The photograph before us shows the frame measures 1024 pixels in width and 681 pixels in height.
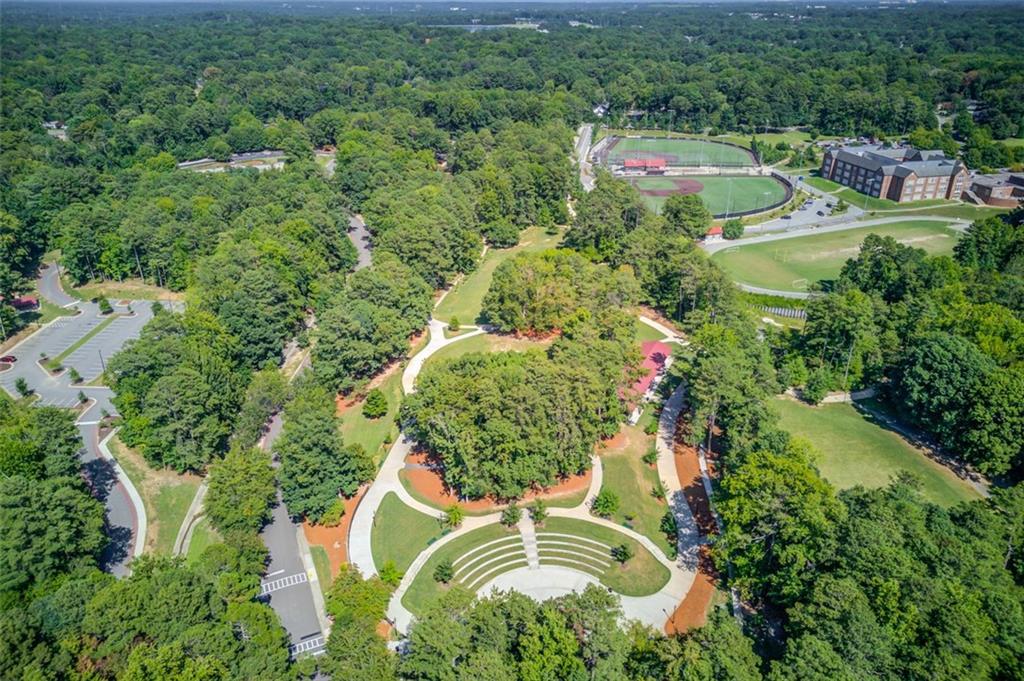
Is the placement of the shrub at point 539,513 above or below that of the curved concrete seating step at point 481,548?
above

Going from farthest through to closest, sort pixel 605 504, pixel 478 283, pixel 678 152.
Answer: pixel 678 152
pixel 478 283
pixel 605 504

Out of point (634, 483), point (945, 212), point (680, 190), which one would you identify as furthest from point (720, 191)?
→ point (634, 483)

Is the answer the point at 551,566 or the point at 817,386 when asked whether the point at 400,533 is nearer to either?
the point at 551,566

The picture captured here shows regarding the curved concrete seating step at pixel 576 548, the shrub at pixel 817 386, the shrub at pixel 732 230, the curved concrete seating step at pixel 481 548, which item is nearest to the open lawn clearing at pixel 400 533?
the curved concrete seating step at pixel 481 548

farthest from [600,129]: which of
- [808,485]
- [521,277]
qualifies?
[808,485]

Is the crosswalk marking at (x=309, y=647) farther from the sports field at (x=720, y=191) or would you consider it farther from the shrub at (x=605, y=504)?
the sports field at (x=720, y=191)

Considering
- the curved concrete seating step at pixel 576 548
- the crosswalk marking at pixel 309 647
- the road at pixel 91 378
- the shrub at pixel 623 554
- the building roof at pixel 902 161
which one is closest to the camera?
the crosswalk marking at pixel 309 647
